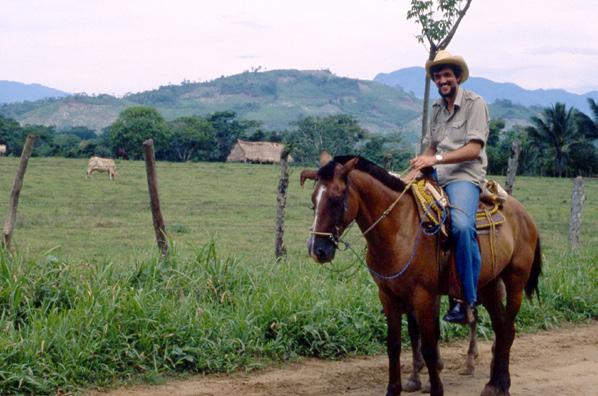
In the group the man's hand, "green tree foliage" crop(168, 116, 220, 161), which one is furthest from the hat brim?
"green tree foliage" crop(168, 116, 220, 161)

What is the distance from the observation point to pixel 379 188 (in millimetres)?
5320

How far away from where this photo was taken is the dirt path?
19.0 feet

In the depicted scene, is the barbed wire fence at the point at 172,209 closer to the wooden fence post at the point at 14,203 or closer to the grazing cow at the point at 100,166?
the wooden fence post at the point at 14,203

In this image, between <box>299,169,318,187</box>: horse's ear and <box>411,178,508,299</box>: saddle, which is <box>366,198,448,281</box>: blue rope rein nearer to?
<box>411,178,508,299</box>: saddle

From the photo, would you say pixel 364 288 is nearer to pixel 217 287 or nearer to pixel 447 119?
pixel 217 287

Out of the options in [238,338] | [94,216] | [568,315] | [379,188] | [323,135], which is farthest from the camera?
[323,135]

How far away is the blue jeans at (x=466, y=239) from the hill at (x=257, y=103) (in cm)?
12543

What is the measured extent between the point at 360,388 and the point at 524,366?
5.81 feet

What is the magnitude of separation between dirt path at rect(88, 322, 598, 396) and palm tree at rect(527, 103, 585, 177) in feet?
137

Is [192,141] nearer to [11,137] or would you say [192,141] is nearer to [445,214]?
[11,137]

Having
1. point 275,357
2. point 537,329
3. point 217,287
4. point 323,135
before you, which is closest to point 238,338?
point 275,357

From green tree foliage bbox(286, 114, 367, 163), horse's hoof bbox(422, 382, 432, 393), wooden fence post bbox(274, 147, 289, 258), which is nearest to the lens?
horse's hoof bbox(422, 382, 432, 393)

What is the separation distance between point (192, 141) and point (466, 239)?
40.9 m

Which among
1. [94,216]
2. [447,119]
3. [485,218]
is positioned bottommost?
[94,216]
